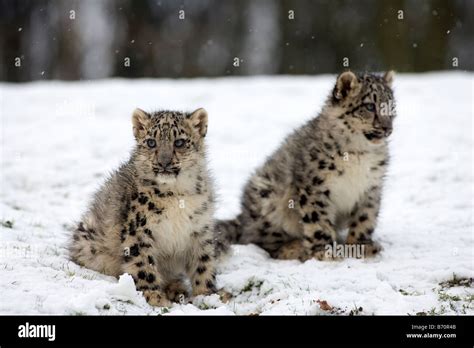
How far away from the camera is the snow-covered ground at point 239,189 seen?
8.35m

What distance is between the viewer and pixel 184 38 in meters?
35.3

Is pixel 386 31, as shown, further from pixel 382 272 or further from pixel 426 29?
pixel 382 272

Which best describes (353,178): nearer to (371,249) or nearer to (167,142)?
(371,249)

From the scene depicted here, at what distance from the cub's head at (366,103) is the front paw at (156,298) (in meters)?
3.60

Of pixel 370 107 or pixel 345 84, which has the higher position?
pixel 345 84

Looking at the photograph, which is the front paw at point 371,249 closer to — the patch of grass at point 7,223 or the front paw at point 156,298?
the front paw at point 156,298

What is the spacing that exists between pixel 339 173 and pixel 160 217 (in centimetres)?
287

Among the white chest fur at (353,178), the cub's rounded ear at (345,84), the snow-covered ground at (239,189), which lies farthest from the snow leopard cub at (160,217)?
the cub's rounded ear at (345,84)

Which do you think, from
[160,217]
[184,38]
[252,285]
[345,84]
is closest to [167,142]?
[160,217]

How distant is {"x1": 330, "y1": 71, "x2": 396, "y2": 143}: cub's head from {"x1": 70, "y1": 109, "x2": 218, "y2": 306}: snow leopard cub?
7.44ft

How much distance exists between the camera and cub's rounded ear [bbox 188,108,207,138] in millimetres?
9172

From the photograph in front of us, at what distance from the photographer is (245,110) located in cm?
1917

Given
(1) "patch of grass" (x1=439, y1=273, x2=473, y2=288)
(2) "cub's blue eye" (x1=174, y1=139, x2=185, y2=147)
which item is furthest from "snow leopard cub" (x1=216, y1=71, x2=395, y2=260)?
(2) "cub's blue eye" (x1=174, y1=139, x2=185, y2=147)

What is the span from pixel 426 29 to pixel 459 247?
21.2 m
